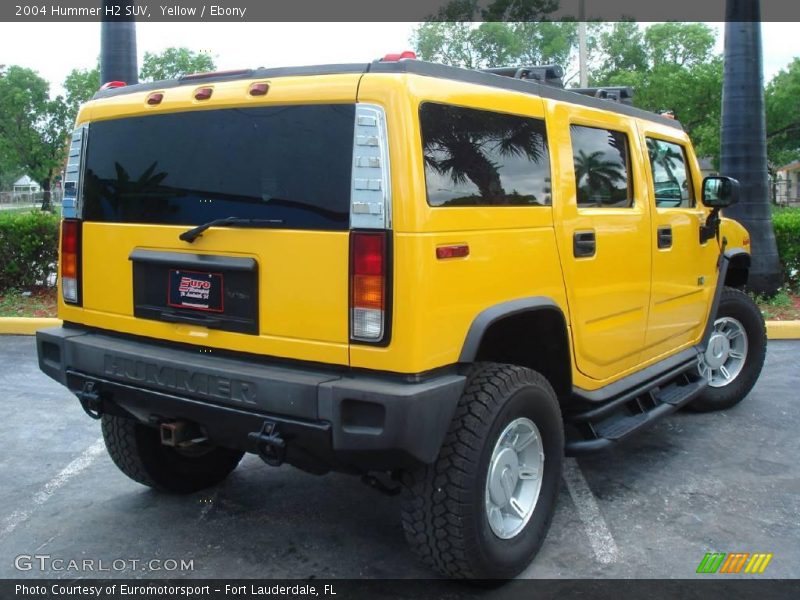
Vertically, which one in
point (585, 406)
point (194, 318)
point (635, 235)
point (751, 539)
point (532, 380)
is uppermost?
point (635, 235)

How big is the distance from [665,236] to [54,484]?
3.74m

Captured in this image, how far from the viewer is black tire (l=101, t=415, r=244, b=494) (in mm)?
3879

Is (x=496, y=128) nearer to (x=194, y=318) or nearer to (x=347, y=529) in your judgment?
(x=194, y=318)

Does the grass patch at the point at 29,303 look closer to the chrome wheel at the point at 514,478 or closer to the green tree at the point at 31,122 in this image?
the chrome wheel at the point at 514,478

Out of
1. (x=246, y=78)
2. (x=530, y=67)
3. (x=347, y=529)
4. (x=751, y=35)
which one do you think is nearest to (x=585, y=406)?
(x=347, y=529)

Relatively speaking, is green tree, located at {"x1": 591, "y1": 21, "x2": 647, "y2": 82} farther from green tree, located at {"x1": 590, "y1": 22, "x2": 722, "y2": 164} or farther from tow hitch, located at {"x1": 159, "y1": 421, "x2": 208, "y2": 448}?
tow hitch, located at {"x1": 159, "y1": 421, "x2": 208, "y2": 448}

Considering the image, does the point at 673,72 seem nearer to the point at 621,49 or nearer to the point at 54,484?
the point at 621,49

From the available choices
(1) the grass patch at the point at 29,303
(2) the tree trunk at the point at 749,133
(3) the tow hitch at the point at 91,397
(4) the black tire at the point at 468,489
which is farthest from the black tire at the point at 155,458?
(2) the tree trunk at the point at 749,133

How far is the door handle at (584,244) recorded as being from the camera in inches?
139

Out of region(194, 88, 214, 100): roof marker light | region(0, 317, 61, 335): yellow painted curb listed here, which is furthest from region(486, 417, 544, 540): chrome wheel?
region(0, 317, 61, 335): yellow painted curb

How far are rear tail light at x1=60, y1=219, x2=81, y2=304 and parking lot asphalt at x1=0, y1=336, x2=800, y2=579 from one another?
1.15 m

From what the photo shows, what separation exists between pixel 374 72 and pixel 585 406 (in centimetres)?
197

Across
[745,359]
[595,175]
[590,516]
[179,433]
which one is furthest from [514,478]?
[745,359]

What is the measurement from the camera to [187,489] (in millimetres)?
4117
